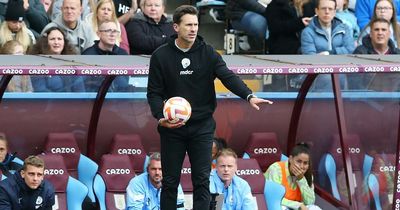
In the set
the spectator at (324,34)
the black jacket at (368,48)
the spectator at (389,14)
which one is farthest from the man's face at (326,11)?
the spectator at (389,14)

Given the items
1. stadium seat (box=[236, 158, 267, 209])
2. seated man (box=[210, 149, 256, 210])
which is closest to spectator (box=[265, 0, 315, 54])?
stadium seat (box=[236, 158, 267, 209])

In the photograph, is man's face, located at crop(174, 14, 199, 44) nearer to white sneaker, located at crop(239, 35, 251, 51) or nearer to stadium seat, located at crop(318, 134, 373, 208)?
stadium seat, located at crop(318, 134, 373, 208)

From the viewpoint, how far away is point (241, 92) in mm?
9672

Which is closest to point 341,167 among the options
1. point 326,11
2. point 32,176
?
point 326,11

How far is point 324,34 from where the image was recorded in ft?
47.5

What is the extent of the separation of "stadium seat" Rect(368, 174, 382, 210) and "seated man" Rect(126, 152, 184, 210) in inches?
73.5

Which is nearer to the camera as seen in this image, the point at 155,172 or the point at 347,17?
the point at 155,172

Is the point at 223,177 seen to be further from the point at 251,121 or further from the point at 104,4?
the point at 104,4

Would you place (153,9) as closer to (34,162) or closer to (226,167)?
(226,167)

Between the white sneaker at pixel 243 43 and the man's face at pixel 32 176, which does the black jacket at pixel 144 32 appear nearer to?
the white sneaker at pixel 243 43

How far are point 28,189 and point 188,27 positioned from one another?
2444 mm

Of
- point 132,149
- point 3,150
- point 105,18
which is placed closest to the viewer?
point 3,150

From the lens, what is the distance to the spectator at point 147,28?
14023 millimetres

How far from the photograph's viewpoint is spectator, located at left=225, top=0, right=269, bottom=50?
1561cm
